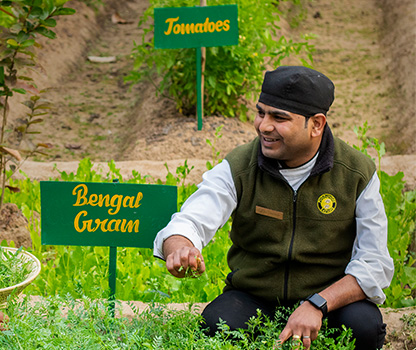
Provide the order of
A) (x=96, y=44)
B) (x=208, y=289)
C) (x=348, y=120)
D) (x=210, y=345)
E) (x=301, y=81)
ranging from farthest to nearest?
1. (x=96, y=44)
2. (x=348, y=120)
3. (x=208, y=289)
4. (x=301, y=81)
5. (x=210, y=345)

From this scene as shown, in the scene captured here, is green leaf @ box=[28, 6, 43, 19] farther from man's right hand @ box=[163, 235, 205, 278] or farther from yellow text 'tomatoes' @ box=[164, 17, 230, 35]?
yellow text 'tomatoes' @ box=[164, 17, 230, 35]

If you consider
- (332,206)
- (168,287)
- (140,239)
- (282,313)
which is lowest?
(168,287)

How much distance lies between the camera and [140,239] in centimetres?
222

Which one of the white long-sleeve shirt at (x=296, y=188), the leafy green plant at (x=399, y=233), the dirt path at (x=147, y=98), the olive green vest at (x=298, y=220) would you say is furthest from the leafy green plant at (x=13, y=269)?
the dirt path at (x=147, y=98)

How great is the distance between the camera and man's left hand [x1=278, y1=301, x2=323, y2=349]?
1866 millimetres

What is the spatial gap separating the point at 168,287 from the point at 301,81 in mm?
1187

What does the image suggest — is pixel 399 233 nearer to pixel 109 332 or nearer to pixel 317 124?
pixel 317 124

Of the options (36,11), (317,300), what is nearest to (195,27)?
(36,11)

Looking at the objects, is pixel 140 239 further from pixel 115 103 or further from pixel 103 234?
pixel 115 103

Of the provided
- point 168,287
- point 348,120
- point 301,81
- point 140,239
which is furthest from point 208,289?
point 348,120

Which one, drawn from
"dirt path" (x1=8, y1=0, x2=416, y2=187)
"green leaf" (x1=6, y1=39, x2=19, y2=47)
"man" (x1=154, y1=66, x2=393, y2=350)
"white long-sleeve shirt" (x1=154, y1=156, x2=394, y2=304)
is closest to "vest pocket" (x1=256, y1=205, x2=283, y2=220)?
"man" (x1=154, y1=66, x2=393, y2=350)

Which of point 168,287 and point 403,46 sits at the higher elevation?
point 403,46

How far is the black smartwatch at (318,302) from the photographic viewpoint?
192cm

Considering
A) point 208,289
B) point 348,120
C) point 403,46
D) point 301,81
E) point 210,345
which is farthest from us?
point 403,46
